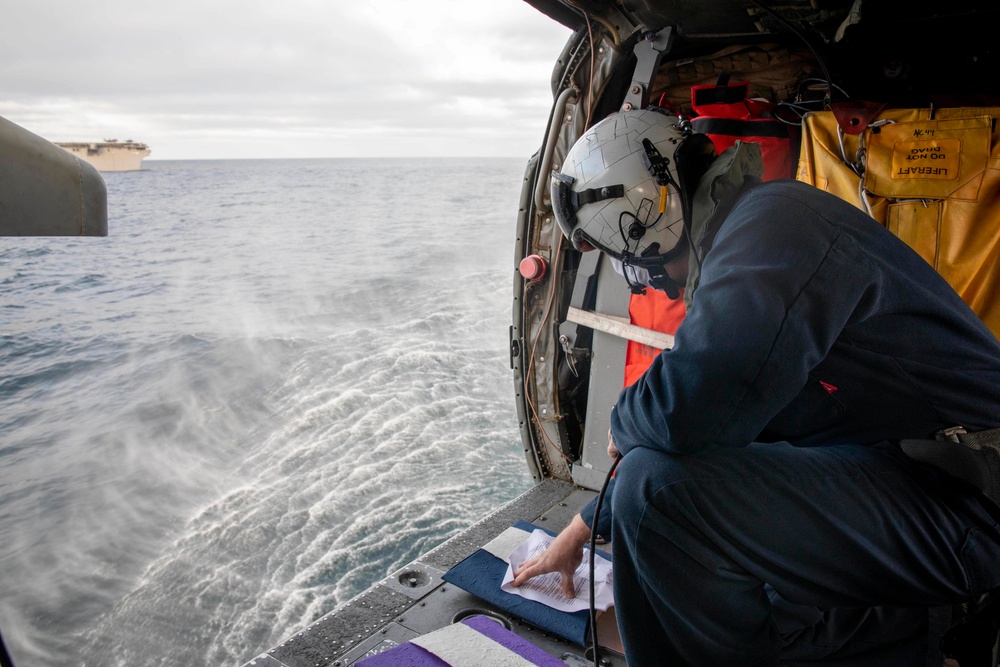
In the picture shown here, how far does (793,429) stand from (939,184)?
61.6 inches

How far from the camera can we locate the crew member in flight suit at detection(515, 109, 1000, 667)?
1.29 m

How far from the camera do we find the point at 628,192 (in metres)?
1.78

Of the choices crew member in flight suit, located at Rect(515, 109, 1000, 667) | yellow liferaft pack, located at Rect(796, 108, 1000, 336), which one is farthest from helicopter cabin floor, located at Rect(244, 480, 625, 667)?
yellow liferaft pack, located at Rect(796, 108, 1000, 336)

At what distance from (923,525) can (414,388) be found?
19.6 ft

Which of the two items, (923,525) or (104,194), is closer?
(104,194)

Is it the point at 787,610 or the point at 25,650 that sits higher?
the point at 787,610

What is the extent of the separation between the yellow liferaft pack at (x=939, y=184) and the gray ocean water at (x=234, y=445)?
344 cm

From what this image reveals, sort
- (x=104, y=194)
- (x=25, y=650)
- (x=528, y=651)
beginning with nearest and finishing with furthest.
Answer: (x=104, y=194), (x=528, y=651), (x=25, y=650)

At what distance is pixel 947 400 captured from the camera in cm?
139

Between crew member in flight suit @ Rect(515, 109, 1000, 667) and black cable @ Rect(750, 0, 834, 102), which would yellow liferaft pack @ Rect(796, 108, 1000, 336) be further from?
crew member in flight suit @ Rect(515, 109, 1000, 667)

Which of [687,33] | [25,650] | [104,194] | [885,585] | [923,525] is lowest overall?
[25,650]

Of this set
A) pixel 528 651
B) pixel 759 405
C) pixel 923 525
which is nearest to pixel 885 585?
pixel 923 525

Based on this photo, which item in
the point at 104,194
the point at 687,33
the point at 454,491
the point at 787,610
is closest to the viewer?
the point at 104,194

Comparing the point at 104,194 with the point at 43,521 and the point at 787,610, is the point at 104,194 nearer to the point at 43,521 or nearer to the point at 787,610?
the point at 787,610
